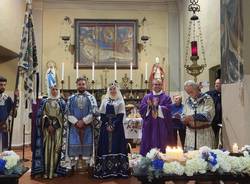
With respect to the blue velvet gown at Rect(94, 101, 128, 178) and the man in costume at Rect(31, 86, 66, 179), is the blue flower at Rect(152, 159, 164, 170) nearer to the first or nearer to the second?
the blue velvet gown at Rect(94, 101, 128, 178)

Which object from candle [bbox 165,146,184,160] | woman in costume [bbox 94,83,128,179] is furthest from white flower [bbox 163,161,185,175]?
woman in costume [bbox 94,83,128,179]

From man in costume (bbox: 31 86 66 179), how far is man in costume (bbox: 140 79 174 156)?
1.48 meters

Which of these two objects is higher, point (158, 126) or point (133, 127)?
point (158, 126)

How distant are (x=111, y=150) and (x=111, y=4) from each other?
23.4ft

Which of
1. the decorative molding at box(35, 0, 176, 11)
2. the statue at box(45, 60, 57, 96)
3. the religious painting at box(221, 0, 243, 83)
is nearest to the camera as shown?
the religious painting at box(221, 0, 243, 83)

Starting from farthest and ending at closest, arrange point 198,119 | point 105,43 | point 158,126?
point 105,43, point 158,126, point 198,119

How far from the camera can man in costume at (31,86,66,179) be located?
6.45m

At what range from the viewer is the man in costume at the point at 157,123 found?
6242mm

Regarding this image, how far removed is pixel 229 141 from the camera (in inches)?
213

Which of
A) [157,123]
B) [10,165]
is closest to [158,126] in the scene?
[157,123]

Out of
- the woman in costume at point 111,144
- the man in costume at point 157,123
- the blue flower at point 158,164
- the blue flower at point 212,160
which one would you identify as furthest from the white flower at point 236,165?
the woman in costume at point 111,144

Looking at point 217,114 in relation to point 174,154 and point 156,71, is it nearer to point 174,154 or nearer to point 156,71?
point 174,154

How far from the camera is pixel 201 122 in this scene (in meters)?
5.21

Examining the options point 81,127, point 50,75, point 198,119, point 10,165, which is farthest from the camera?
point 50,75
